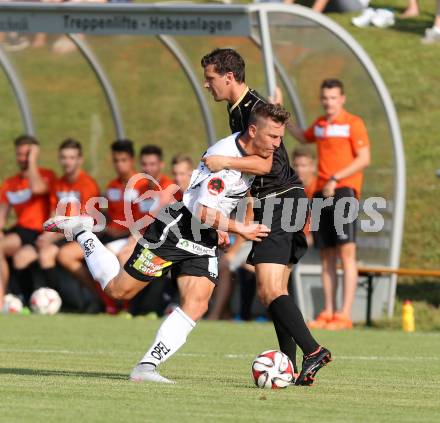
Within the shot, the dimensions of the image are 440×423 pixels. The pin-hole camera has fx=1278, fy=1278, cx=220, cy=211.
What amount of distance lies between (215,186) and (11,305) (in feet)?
25.2

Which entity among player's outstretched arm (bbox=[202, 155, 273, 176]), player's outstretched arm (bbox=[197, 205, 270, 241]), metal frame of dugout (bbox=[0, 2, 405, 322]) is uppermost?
metal frame of dugout (bbox=[0, 2, 405, 322])

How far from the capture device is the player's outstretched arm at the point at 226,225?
23.8 feet

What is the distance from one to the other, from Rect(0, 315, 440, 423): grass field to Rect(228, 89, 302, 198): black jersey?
120 cm

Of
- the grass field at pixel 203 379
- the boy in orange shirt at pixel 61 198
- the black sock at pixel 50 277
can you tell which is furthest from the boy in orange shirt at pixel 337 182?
the black sock at pixel 50 277

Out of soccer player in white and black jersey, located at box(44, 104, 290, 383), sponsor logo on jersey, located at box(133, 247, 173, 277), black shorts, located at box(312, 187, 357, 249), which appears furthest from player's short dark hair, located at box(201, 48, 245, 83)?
A: black shorts, located at box(312, 187, 357, 249)

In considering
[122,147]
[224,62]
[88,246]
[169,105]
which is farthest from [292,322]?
[169,105]

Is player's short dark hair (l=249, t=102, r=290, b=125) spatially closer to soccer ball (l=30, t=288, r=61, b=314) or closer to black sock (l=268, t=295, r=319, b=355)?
black sock (l=268, t=295, r=319, b=355)

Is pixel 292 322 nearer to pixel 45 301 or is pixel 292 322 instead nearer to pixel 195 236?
pixel 195 236

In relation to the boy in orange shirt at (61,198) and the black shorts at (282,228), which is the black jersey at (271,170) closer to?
the black shorts at (282,228)

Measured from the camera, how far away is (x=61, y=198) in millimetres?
14750

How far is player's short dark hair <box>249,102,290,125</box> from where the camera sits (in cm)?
738

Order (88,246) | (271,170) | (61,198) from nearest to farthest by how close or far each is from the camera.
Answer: (271,170)
(88,246)
(61,198)

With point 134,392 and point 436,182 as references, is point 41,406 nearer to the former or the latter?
point 134,392

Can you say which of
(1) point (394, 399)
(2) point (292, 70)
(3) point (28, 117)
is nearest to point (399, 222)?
(2) point (292, 70)
